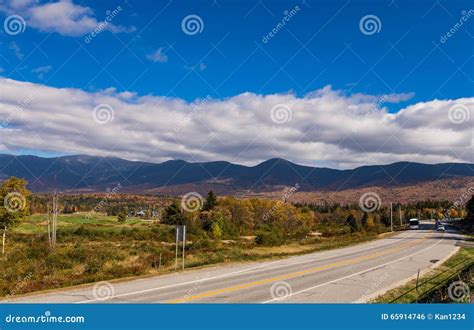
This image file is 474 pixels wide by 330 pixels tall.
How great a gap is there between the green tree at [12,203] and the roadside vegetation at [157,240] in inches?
5.7

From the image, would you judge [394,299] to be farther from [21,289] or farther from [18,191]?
[18,191]

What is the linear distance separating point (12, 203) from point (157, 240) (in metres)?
23.2

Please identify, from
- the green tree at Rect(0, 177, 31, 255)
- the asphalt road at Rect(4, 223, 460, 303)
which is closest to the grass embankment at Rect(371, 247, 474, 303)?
the asphalt road at Rect(4, 223, 460, 303)

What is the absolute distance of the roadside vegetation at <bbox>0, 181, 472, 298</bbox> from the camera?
72.0 feet

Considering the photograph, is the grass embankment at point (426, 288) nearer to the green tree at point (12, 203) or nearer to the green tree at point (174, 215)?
the green tree at point (12, 203)

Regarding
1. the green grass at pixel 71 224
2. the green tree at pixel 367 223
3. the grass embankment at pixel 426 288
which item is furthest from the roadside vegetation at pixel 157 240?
the grass embankment at pixel 426 288

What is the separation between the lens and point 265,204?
3844 inches

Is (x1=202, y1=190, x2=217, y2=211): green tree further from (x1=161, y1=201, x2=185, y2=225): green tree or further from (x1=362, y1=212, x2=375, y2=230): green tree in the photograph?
(x1=362, y1=212, x2=375, y2=230): green tree

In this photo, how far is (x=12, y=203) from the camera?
44719mm

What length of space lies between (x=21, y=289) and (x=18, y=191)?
33.8 meters

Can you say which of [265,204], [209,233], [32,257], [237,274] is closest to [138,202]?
[265,204]

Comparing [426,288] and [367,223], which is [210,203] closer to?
[367,223]

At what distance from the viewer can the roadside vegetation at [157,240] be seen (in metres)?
22.0

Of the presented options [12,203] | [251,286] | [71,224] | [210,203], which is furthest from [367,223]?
[251,286]
